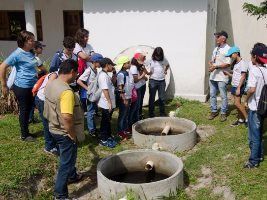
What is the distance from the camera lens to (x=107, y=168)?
6.36 meters

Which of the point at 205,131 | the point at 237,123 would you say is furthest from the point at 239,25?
the point at 205,131

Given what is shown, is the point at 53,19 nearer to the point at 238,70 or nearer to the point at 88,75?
the point at 88,75

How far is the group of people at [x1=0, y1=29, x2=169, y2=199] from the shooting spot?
17.1 feet

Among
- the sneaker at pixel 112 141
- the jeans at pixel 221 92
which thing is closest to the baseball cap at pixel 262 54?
the jeans at pixel 221 92

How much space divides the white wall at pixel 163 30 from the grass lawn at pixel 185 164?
2549 millimetres

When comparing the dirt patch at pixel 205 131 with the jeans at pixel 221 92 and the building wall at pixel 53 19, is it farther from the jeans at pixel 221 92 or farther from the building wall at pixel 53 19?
the building wall at pixel 53 19

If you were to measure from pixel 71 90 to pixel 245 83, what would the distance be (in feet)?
14.7

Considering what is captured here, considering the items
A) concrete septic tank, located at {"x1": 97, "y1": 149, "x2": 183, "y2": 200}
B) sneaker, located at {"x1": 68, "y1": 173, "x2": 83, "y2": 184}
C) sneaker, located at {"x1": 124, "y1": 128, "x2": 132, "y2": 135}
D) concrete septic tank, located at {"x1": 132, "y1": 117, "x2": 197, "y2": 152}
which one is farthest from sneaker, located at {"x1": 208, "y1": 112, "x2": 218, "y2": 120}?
sneaker, located at {"x1": 68, "y1": 173, "x2": 83, "y2": 184}

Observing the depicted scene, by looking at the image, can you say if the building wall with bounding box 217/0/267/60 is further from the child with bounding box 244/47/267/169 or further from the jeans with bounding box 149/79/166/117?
the child with bounding box 244/47/267/169

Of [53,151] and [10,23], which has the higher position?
[10,23]

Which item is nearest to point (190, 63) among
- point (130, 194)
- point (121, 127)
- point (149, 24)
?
point (149, 24)

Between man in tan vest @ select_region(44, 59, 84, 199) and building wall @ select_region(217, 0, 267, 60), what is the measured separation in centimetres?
991

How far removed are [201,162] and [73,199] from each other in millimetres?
2378

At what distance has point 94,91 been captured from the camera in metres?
7.18
